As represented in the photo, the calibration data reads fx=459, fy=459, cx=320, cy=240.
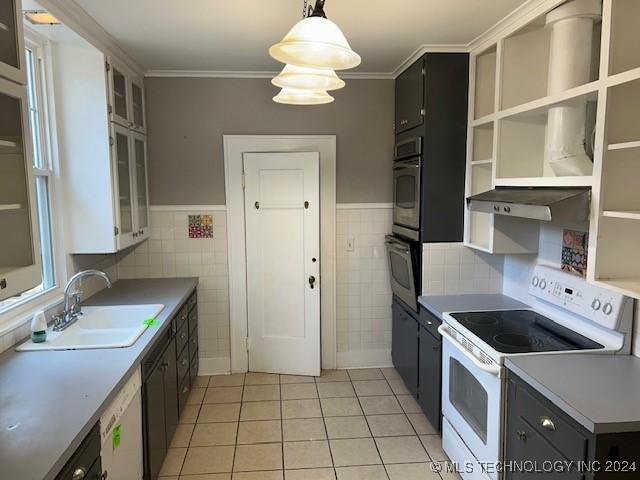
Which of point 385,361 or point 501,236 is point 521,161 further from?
point 385,361

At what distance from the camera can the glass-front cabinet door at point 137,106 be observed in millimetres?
3463

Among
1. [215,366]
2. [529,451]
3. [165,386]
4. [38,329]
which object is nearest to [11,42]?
[38,329]

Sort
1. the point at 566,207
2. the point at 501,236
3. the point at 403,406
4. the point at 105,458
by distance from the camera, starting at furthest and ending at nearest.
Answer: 1. the point at 403,406
2. the point at 501,236
3. the point at 566,207
4. the point at 105,458

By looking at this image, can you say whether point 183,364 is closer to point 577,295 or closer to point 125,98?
point 125,98

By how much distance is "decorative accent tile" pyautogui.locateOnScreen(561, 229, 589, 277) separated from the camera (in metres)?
2.51

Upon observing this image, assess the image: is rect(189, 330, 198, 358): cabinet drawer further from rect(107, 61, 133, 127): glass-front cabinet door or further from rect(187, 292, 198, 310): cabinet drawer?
rect(107, 61, 133, 127): glass-front cabinet door

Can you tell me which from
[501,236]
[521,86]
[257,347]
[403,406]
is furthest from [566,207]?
[257,347]

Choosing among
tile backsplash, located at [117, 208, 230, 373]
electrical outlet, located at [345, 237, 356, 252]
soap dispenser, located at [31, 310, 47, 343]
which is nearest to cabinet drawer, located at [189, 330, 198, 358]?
tile backsplash, located at [117, 208, 230, 373]

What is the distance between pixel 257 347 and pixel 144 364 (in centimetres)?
182

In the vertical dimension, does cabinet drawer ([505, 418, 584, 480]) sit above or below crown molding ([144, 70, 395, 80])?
below

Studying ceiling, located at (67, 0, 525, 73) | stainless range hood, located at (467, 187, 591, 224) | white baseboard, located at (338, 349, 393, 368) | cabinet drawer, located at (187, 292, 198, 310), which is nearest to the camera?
stainless range hood, located at (467, 187, 591, 224)

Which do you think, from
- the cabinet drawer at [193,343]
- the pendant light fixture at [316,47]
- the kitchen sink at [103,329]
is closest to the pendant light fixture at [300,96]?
the pendant light fixture at [316,47]

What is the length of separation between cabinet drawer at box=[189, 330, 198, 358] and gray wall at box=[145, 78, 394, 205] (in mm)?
1112

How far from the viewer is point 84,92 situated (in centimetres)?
279
